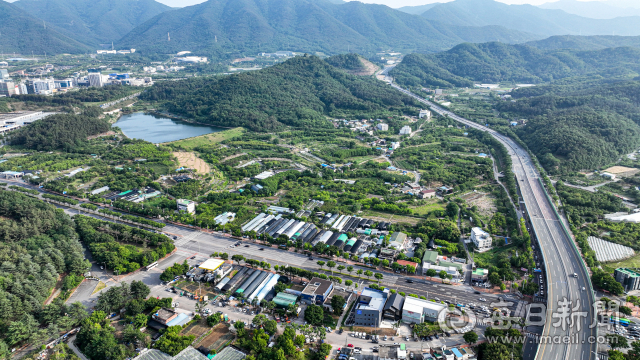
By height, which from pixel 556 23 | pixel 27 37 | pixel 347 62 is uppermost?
pixel 556 23

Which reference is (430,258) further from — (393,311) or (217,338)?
(217,338)

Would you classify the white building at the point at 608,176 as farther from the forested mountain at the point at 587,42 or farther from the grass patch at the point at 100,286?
the forested mountain at the point at 587,42

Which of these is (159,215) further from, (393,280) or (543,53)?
(543,53)

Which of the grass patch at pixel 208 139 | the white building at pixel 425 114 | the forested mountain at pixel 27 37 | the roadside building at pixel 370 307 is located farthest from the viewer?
the forested mountain at pixel 27 37

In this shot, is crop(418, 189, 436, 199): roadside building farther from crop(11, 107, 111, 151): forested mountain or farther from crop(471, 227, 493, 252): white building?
crop(11, 107, 111, 151): forested mountain

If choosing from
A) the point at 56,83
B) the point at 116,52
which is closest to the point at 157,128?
the point at 56,83

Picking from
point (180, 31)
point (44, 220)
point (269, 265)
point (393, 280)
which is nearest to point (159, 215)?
point (44, 220)

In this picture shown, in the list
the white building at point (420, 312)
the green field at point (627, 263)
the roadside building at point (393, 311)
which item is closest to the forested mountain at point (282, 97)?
the green field at point (627, 263)
